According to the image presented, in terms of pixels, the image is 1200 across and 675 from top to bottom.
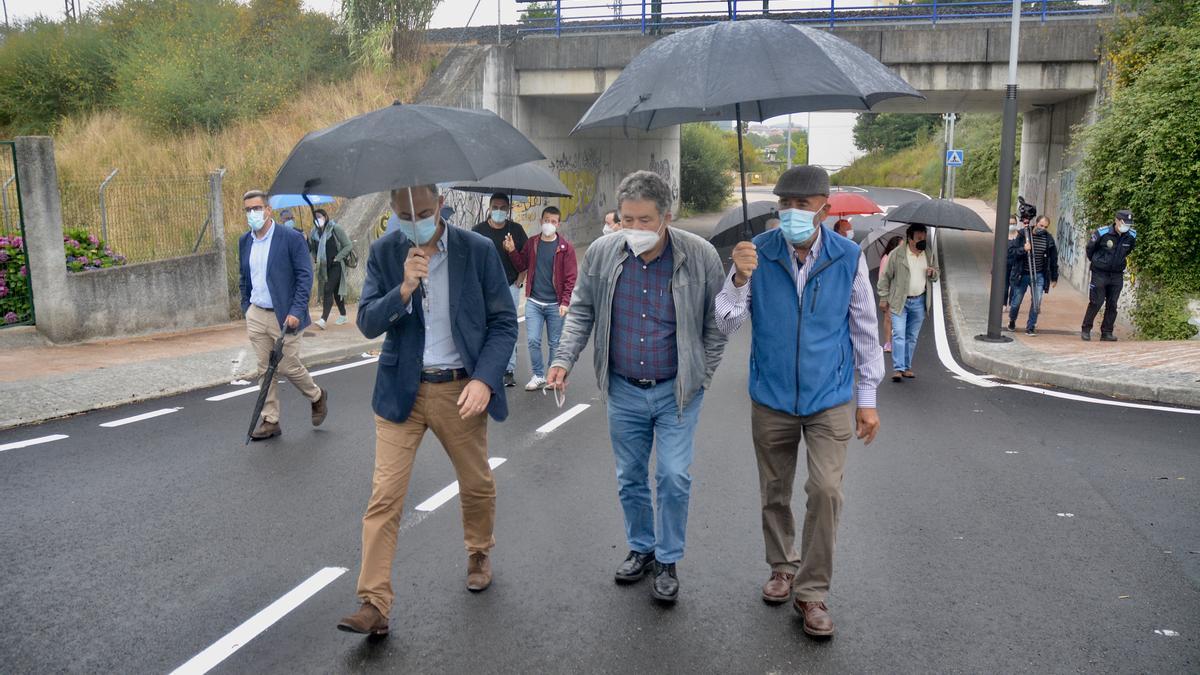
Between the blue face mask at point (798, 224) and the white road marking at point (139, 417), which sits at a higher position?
the blue face mask at point (798, 224)

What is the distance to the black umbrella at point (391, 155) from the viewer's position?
3744mm

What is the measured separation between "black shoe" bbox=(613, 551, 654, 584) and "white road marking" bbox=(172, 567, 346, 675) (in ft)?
4.61

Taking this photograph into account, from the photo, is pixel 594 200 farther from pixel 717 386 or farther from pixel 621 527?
pixel 621 527

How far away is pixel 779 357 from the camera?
427 centimetres

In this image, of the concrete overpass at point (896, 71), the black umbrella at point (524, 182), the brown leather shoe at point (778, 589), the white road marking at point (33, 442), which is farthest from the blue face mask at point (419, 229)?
the concrete overpass at point (896, 71)

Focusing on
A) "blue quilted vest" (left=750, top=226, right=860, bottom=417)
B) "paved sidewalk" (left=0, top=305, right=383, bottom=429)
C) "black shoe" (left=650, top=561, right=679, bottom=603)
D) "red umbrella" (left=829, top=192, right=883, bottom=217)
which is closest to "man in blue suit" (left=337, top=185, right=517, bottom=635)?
"black shoe" (left=650, top=561, right=679, bottom=603)

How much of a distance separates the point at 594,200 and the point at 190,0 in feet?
36.2

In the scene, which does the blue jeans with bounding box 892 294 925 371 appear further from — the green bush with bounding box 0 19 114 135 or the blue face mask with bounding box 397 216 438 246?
the green bush with bounding box 0 19 114 135

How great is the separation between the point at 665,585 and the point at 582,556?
27.9 inches

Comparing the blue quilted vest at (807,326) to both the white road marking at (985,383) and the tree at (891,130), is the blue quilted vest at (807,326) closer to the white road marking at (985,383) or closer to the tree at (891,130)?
the white road marking at (985,383)

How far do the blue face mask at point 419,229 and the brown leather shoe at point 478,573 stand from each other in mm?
1549

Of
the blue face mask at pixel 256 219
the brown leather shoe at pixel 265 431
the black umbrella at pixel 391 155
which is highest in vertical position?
the black umbrella at pixel 391 155

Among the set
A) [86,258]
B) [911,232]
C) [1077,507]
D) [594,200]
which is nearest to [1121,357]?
[911,232]

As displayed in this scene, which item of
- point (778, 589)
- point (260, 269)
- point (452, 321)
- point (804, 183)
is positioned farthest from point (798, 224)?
point (260, 269)
